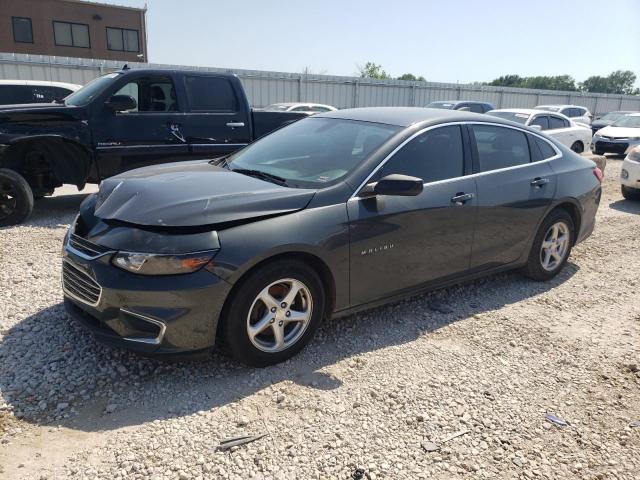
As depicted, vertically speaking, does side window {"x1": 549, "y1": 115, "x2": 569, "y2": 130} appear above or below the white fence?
below

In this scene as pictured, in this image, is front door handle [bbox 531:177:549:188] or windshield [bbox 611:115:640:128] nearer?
front door handle [bbox 531:177:549:188]

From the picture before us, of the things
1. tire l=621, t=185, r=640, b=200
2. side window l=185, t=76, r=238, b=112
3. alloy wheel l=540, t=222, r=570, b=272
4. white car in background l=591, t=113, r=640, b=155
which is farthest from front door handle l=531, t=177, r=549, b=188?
white car in background l=591, t=113, r=640, b=155

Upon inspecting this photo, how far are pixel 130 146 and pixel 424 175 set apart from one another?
4.60 meters

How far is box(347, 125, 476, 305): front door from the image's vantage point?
3570mm

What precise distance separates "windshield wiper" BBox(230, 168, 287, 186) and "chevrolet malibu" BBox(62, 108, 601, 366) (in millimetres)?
15

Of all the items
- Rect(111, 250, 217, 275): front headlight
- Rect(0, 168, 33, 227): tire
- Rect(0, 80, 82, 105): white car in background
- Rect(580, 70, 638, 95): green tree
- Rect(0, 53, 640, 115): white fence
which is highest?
Rect(580, 70, 638, 95): green tree

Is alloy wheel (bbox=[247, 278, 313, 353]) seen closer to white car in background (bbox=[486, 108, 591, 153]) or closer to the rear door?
the rear door

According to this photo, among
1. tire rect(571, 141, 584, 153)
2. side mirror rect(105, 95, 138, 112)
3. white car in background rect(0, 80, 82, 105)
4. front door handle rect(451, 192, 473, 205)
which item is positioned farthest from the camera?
tire rect(571, 141, 584, 153)

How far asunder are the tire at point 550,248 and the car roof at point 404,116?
1.17 m

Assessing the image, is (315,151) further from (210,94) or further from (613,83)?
(613,83)

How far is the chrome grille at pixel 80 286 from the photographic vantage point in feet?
9.96

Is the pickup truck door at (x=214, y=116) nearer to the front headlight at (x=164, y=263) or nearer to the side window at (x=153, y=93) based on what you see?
the side window at (x=153, y=93)

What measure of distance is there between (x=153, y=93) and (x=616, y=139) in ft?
48.4

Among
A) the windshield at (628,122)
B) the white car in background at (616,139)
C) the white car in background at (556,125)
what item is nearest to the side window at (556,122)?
the white car in background at (556,125)
